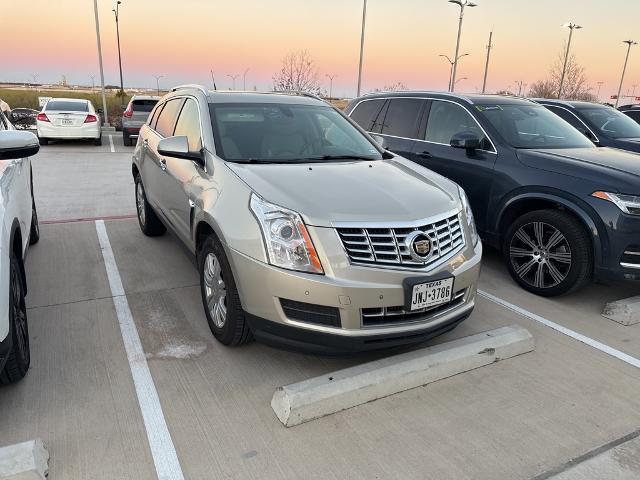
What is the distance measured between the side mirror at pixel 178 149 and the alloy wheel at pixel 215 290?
2.57 feet

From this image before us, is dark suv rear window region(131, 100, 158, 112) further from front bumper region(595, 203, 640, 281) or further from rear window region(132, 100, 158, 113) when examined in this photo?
front bumper region(595, 203, 640, 281)

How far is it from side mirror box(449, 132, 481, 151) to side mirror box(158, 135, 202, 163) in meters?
2.79

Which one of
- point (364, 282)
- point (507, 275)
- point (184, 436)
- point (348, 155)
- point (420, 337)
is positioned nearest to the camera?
point (184, 436)

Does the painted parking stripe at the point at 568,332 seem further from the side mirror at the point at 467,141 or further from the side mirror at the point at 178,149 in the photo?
the side mirror at the point at 178,149

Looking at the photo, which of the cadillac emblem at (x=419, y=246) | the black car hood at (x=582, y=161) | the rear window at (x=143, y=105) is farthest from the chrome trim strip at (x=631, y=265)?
the rear window at (x=143, y=105)

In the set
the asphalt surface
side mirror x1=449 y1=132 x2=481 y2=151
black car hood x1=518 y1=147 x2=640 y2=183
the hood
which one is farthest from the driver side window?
the asphalt surface

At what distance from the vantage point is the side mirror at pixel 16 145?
118 inches

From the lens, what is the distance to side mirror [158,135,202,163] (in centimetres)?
360

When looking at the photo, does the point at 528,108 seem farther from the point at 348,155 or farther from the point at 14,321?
the point at 14,321

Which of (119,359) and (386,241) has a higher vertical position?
(386,241)

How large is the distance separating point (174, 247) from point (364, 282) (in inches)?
134

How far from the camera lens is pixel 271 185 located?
311 cm

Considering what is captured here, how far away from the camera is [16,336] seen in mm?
2711

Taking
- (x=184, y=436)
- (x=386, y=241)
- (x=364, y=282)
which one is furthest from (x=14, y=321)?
(x=386, y=241)
